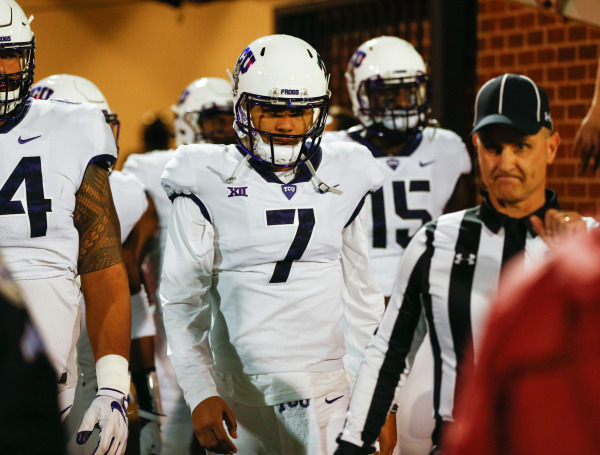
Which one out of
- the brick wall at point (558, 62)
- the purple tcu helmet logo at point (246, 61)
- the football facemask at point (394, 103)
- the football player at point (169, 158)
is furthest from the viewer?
the brick wall at point (558, 62)

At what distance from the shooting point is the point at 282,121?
2.44 m

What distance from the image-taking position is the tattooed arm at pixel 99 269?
7.32ft

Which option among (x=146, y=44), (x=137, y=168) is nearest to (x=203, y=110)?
(x=137, y=168)

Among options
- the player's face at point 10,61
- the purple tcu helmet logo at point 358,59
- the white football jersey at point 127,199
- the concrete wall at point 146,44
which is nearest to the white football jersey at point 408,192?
the purple tcu helmet logo at point 358,59

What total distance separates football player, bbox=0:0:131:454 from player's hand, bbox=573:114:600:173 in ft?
5.06

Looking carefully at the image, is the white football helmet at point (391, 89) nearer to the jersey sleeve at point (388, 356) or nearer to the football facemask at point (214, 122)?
the football facemask at point (214, 122)

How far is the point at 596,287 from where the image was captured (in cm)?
70

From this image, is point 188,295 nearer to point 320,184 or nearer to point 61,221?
point 61,221

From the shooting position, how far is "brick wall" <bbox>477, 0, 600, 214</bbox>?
459cm

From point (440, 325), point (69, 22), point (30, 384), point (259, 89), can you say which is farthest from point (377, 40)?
point (69, 22)

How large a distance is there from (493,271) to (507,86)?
513 millimetres

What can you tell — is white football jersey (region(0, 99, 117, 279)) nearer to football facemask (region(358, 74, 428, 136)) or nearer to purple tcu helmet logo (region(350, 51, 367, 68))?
football facemask (region(358, 74, 428, 136))

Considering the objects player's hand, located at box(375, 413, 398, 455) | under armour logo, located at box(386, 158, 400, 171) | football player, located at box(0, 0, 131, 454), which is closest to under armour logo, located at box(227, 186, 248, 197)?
football player, located at box(0, 0, 131, 454)

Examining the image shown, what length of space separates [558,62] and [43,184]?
3.47 meters
